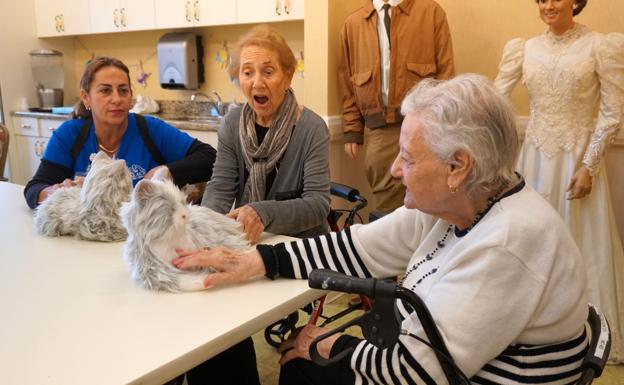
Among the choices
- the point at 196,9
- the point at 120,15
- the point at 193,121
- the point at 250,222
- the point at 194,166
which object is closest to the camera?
the point at 250,222

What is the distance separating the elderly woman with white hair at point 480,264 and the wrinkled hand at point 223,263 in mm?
44

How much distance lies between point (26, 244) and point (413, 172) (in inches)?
42.7

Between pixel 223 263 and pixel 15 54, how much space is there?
15.0 feet

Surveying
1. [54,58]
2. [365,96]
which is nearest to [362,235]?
[365,96]

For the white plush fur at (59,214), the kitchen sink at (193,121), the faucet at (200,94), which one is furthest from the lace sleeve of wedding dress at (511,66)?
the faucet at (200,94)

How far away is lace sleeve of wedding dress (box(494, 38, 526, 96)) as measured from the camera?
2273 mm

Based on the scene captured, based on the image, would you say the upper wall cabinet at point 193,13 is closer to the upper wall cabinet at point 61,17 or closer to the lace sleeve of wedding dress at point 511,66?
the upper wall cabinet at point 61,17

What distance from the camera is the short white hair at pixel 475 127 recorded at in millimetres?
930

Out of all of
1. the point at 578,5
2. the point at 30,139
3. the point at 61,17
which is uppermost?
the point at 61,17

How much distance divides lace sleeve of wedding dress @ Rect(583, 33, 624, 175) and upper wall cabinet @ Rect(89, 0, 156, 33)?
3227 mm

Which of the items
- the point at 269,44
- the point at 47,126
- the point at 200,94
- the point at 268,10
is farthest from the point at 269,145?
the point at 47,126

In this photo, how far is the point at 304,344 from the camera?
1155 mm

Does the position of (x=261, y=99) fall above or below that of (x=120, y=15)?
below

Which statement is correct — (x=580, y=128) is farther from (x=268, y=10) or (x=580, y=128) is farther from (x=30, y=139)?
(x=30, y=139)
